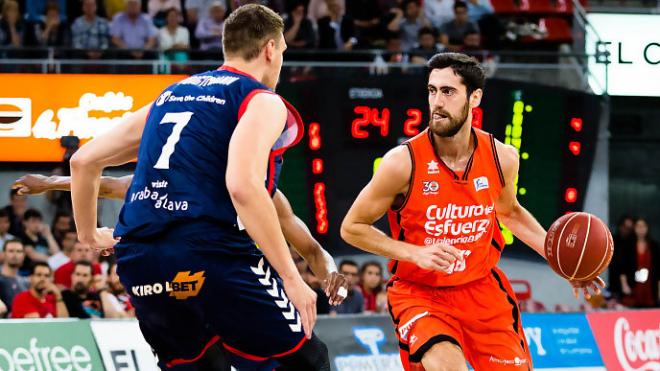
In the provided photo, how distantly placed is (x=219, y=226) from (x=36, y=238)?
808cm

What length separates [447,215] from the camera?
6.11m

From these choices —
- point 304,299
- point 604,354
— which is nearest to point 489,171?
point 304,299

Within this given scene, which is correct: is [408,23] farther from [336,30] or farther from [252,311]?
[252,311]

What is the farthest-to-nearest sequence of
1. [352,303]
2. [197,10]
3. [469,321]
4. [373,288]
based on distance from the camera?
[197,10]
[373,288]
[352,303]
[469,321]

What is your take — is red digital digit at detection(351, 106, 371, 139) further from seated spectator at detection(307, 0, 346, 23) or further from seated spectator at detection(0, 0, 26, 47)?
seated spectator at detection(0, 0, 26, 47)

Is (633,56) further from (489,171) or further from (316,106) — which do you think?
(489,171)

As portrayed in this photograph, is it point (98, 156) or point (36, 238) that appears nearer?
point (98, 156)

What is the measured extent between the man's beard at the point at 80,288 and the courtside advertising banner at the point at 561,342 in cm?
397

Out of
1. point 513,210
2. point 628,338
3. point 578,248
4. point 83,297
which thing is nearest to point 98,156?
point 513,210

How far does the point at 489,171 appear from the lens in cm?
629

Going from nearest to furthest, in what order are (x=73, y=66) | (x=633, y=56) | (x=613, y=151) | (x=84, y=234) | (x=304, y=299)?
(x=304, y=299)
(x=84, y=234)
(x=73, y=66)
(x=633, y=56)
(x=613, y=151)

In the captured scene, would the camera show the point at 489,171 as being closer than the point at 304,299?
No

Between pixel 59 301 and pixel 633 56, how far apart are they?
25.5 feet

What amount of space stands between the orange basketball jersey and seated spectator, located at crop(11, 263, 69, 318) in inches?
191
